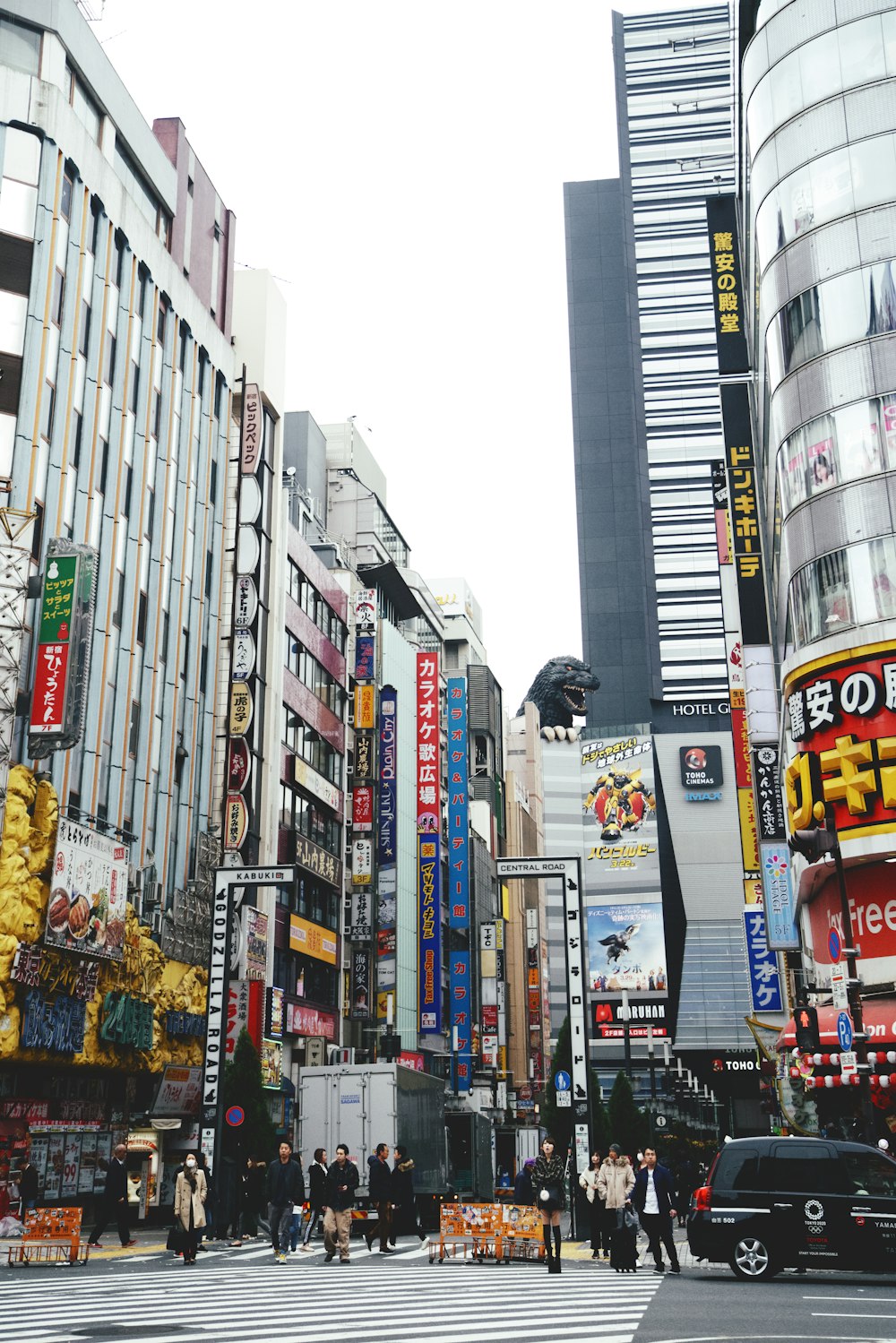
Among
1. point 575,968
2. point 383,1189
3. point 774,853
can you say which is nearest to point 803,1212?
point 383,1189

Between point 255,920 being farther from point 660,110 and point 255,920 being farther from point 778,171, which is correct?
point 660,110

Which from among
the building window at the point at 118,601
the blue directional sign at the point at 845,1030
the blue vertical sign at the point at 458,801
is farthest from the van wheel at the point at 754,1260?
the blue vertical sign at the point at 458,801

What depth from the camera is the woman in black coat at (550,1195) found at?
64.2 ft

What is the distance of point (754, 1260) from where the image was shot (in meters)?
18.2

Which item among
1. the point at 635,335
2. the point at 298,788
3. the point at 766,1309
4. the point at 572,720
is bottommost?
the point at 766,1309

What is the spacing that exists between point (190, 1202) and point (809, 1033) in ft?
42.4

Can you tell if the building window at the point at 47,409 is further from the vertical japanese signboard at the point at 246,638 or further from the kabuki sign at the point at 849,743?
the kabuki sign at the point at 849,743

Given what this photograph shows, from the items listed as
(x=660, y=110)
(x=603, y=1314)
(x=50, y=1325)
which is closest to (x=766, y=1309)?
(x=603, y=1314)

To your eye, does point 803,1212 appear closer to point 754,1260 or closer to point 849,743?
point 754,1260

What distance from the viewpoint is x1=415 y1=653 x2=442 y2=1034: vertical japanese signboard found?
2589 inches

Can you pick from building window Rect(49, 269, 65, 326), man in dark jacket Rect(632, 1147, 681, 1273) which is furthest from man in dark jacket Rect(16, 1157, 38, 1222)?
building window Rect(49, 269, 65, 326)

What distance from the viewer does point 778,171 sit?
3956 cm

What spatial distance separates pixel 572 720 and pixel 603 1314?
134377mm

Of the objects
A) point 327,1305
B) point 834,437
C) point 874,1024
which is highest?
point 834,437
